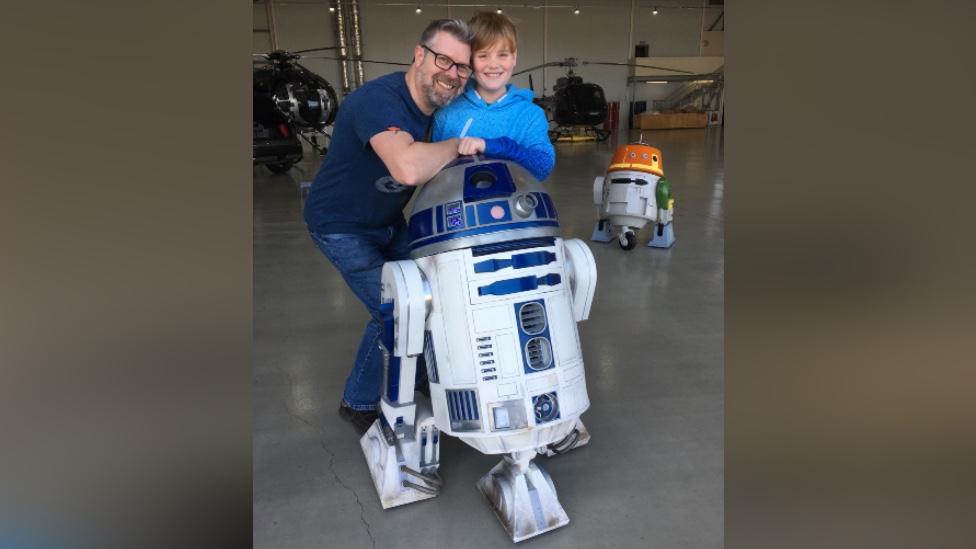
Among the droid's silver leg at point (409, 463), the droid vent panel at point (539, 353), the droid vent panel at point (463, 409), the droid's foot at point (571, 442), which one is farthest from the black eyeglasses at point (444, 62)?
the droid's foot at point (571, 442)

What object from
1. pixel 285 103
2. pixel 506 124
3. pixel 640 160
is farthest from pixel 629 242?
pixel 285 103

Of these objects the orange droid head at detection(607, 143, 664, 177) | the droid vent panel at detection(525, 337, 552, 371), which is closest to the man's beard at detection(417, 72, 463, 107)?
the droid vent panel at detection(525, 337, 552, 371)

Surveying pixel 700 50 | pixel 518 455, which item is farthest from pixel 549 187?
pixel 700 50

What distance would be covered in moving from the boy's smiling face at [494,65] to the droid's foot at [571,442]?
4.43 ft

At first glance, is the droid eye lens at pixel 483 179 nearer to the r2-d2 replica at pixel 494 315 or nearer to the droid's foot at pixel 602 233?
the r2-d2 replica at pixel 494 315

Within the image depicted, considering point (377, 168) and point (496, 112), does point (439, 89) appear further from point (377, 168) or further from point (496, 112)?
point (377, 168)

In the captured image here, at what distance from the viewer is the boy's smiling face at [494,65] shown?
180 centimetres

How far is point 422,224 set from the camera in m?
1.77

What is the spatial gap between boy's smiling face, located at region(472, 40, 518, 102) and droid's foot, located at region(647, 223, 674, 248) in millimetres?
3775
